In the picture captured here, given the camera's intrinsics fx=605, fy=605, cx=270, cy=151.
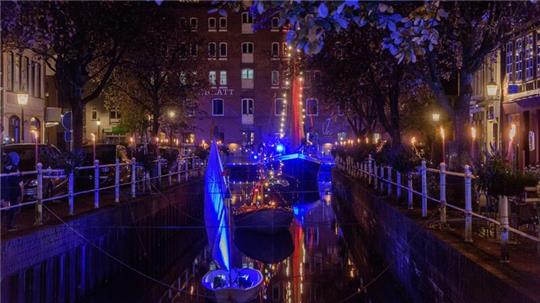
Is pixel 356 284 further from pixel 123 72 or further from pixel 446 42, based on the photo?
pixel 123 72

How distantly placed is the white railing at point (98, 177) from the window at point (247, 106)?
28013 mm

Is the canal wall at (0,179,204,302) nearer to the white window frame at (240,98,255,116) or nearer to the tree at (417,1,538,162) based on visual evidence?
the tree at (417,1,538,162)

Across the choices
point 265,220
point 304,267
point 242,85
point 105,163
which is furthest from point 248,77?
point 304,267

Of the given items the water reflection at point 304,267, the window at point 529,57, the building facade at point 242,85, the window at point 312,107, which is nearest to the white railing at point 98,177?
the water reflection at point 304,267

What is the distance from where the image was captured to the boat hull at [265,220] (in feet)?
60.3

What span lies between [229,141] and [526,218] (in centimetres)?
5377

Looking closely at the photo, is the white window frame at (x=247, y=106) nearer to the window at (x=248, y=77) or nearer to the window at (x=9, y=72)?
the window at (x=248, y=77)

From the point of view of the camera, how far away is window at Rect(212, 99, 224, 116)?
6357 cm

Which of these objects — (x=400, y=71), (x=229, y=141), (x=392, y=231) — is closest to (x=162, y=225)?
(x=392, y=231)

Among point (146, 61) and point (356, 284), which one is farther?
point (146, 61)

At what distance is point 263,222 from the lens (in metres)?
18.4

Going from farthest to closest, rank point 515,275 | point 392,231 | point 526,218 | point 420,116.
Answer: point 420,116
point 392,231
point 526,218
point 515,275

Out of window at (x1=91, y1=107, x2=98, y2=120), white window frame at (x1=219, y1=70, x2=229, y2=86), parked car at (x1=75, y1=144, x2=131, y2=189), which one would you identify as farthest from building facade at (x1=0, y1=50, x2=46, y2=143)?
white window frame at (x1=219, y1=70, x2=229, y2=86)

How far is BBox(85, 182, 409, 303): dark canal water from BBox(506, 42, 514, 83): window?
15197mm
